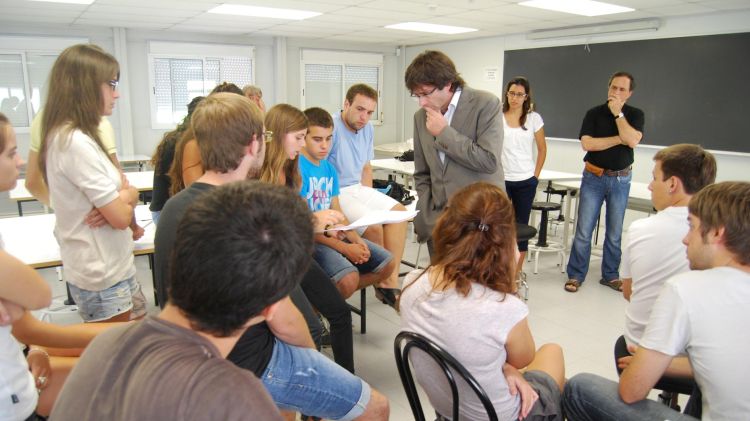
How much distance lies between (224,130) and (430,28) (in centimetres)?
647

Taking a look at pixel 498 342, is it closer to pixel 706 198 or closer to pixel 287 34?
pixel 706 198

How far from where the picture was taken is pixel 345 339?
6.95 ft

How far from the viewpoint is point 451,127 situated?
2.13m

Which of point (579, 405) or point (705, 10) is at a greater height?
point (705, 10)

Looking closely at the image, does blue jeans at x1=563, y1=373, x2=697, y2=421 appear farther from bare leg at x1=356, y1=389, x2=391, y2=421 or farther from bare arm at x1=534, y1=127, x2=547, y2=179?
bare arm at x1=534, y1=127, x2=547, y2=179

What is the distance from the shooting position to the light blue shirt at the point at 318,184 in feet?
8.16

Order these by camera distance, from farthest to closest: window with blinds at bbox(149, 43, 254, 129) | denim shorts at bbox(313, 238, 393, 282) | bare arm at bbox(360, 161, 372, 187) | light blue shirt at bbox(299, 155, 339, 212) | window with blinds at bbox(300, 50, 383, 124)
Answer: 1. window with blinds at bbox(300, 50, 383, 124)
2. window with blinds at bbox(149, 43, 254, 129)
3. bare arm at bbox(360, 161, 372, 187)
4. light blue shirt at bbox(299, 155, 339, 212)
5. denim shorts at bbox(313, 238, 393, 282)

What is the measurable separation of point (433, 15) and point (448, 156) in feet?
14.1

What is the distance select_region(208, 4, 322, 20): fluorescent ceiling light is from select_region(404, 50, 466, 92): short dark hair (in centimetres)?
404

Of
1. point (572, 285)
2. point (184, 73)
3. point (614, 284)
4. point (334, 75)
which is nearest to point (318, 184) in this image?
point (572, 285)

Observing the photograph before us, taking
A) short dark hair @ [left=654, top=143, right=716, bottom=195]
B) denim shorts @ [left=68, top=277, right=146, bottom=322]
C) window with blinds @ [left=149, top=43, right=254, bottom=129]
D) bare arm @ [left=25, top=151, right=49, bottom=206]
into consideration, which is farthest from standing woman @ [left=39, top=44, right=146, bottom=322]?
window with blinds @ [left=149, top=43, right=254, bottom=129]

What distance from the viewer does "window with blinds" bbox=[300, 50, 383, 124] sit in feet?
28.5

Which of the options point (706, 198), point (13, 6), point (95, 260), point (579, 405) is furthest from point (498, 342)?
point (13, 6)

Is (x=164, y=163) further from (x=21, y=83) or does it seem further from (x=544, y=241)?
(x=21, y=83)
